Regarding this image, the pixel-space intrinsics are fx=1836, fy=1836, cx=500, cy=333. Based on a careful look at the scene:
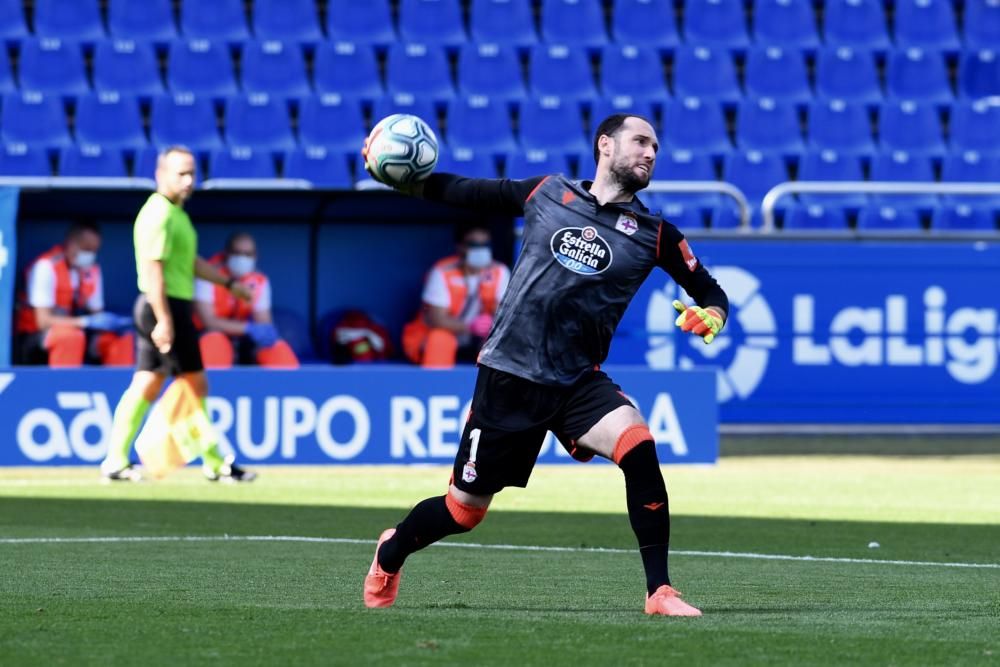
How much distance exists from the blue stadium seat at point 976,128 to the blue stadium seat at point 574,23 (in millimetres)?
4090

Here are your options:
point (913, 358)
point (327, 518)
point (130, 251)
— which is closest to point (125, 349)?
point (130, 251)

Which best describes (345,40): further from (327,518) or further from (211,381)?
(327,518)

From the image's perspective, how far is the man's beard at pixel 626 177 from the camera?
621 cm

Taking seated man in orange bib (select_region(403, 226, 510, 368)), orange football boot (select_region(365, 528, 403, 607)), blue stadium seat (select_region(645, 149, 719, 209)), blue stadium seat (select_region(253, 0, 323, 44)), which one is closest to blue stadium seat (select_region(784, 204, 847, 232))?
blue stadium seat (select_region(645, 149, 719, 209))

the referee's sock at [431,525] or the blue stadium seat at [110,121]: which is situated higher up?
the blue stadium seat at [110,121]

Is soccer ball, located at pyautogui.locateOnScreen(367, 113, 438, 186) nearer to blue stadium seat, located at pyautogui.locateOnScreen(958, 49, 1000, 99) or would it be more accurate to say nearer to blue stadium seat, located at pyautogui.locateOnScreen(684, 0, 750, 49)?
blue stadium seat, located at pyautogui.locateOnScreen(684, 0, 750, 49)

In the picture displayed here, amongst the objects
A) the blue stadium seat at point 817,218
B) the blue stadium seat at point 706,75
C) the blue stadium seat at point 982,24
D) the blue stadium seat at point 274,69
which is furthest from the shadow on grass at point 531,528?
the blue stadium seat at point 982,24

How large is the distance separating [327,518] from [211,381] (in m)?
3.96

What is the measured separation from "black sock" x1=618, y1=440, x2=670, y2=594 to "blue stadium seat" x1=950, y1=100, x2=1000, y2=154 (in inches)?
609

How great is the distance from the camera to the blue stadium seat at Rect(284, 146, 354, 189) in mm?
18906

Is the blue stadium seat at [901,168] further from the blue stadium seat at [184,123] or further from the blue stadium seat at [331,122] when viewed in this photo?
the blue stadium seat at [184,123]

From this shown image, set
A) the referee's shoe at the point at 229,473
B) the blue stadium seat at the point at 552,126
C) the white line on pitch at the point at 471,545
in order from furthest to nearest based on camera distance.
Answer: the blue stadium seat at the point at 552,126, the referee's shoe at the point at 229,473, the white line on pitch at the point at 471,545

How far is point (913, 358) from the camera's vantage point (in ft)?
55.9

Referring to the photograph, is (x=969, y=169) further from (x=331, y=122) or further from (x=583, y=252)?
(x=583, y=252)
